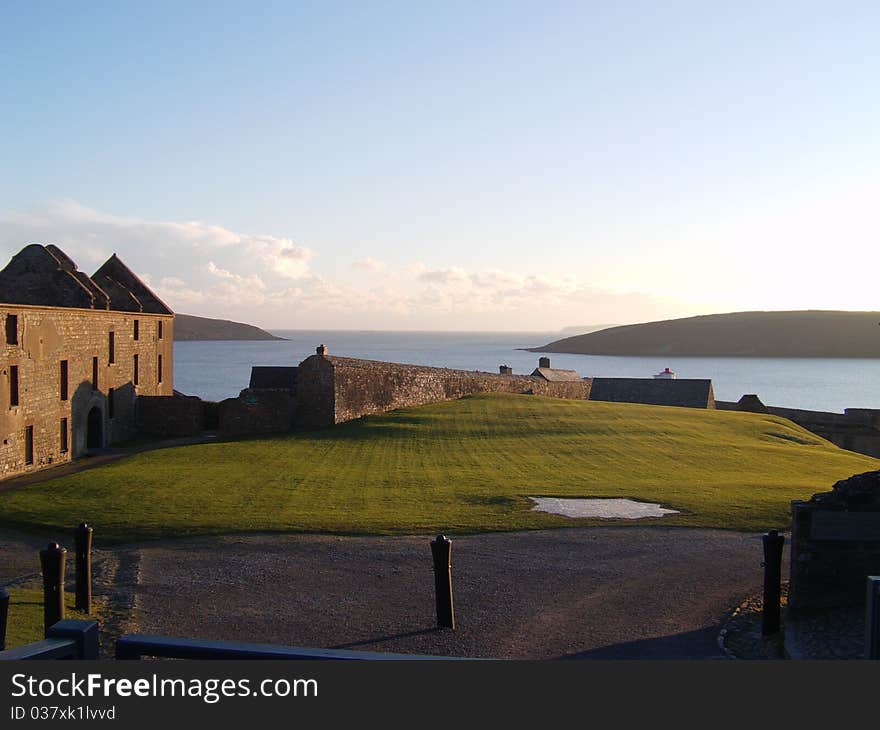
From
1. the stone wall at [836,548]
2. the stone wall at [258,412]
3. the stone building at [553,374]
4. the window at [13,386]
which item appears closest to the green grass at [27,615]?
the stone wall at [836,548]

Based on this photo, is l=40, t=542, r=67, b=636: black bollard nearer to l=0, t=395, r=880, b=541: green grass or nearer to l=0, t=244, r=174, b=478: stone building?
l=0, t=395, r=880, b=541: green grass

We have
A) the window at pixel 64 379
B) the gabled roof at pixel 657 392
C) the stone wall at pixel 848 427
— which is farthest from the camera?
the gabled roof at pixel 657 392

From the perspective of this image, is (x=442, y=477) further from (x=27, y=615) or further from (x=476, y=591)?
(x=27, y=615)

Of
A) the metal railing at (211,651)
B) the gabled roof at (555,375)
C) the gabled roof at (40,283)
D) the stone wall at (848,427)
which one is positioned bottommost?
the stone wall at (848,427)

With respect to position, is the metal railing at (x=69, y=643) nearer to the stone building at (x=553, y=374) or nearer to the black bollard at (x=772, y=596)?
the black bollard at (x=772, y=596)

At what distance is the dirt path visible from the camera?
34.5 feet

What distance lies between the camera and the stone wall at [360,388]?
38.4 meters

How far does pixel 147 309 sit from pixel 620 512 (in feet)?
114

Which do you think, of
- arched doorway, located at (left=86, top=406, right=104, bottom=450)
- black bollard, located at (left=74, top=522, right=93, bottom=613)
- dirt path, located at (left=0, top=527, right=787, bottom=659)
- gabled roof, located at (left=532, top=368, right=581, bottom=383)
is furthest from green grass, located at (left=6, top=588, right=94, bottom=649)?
gabled roof, located at (left=532, top=368, right=581, bottom=383)

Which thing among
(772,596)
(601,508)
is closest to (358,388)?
(601,508)

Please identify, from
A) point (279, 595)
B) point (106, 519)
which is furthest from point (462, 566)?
point (106, 519)

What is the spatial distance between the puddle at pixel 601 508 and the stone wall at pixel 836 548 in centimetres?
805

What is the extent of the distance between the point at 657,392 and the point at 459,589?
1971 inches

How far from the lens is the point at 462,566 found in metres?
14.4
